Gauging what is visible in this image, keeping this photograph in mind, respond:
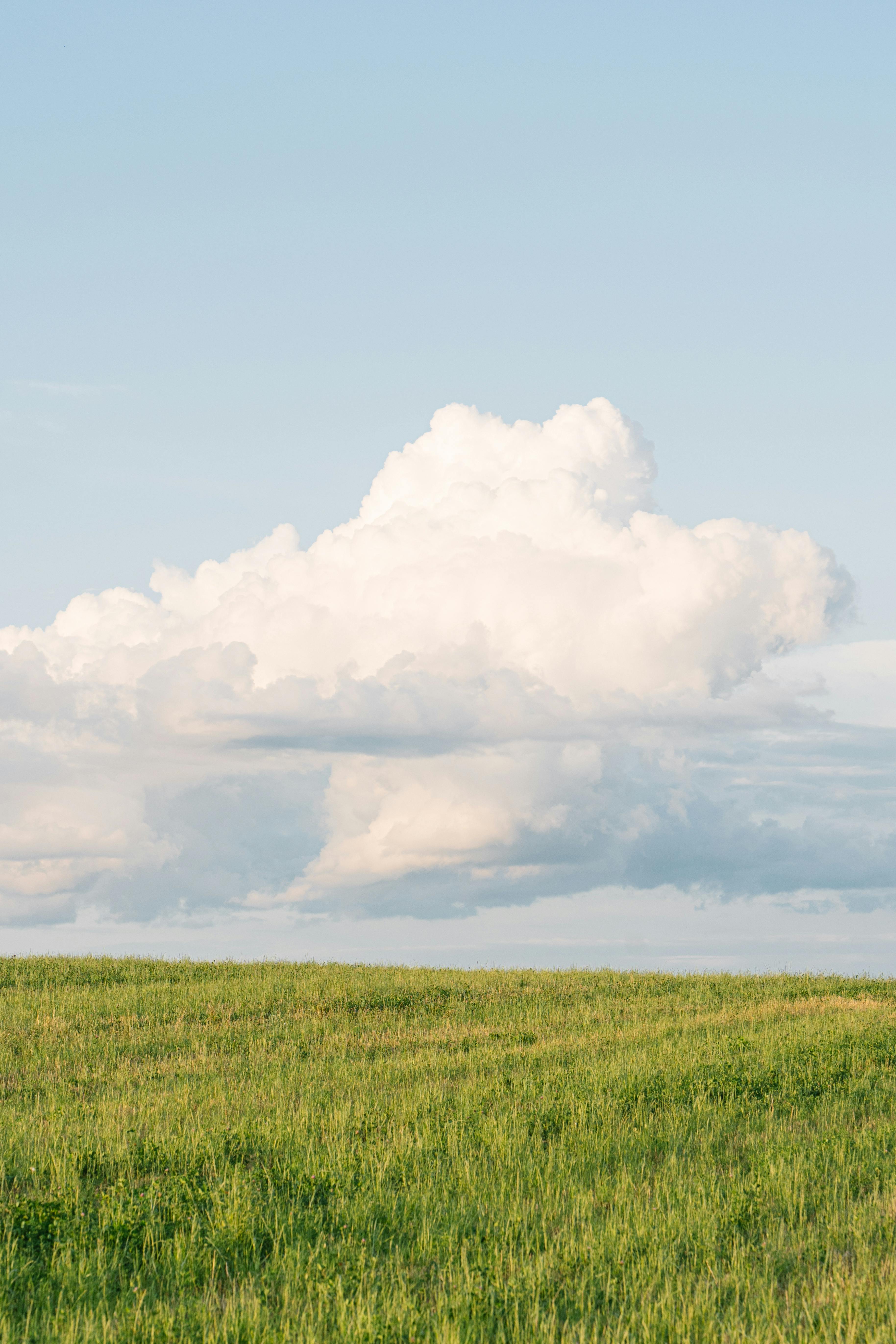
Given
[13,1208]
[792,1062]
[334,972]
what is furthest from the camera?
[334,972]

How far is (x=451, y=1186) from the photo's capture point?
35.1 ft

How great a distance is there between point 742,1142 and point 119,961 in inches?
1023

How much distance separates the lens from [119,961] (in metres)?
34.0

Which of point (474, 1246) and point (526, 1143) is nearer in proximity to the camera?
point (474, 1246)

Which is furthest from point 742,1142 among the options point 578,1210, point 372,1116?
point 372,1116

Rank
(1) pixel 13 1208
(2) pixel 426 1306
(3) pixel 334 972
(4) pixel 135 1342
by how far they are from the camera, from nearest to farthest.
Answer: (4) pixel 135 1342
(2) pixel 426 1306
(1) pixel 13 1208
(3) pixel 334 972

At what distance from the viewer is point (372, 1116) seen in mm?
13852

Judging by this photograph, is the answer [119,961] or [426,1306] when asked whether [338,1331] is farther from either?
[119,961]

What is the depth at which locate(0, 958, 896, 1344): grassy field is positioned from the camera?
783 cm

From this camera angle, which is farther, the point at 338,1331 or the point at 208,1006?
the point at 208,1006

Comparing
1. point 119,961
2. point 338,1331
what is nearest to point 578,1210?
point 338,1331

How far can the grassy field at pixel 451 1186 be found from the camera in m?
7.83

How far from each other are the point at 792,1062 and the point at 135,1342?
1368 centimetres

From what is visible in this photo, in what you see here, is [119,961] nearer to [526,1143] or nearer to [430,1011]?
[430,1011]
